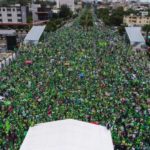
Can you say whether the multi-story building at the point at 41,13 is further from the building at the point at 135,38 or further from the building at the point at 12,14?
the building at the point at 135,38

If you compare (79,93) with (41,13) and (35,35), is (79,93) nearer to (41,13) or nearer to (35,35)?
(35,35)

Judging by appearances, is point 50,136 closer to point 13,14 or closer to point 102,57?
point 102,57

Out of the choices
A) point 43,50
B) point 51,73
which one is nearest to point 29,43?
point 43,50

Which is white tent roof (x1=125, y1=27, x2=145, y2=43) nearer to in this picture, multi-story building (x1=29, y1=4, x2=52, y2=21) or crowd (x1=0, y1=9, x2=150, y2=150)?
crowd (x1=0, y1=9, x2=150, y2=150)

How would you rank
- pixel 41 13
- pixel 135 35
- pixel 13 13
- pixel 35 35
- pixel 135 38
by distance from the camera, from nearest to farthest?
pixel 135 38
pixel 135 35
pixel 35 35
pixel 13 13
pixel 41 13

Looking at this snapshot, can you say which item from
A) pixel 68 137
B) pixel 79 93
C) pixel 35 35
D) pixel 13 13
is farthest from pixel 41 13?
pixel 68 137

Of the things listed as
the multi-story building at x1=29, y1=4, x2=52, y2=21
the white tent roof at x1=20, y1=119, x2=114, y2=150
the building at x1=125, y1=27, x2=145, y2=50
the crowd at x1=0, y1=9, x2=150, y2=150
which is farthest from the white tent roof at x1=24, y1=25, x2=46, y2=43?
the white tent roof at x1=20, y1=119, x2=114, y2=150
